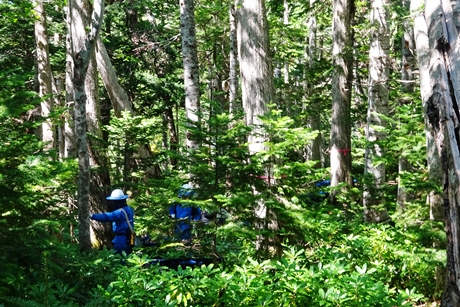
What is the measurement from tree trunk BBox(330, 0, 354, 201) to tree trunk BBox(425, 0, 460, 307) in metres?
7.15

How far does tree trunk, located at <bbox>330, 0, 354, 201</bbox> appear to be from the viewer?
10.6m

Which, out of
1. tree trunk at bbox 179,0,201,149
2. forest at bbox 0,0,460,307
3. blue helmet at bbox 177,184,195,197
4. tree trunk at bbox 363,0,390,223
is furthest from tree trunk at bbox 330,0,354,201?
blue helmet at bbox 177,184,195,197

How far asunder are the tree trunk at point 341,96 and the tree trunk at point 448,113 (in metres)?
7.15

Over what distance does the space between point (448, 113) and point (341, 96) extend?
757 centimetres

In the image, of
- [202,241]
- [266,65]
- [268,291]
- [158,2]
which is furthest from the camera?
[158,2]

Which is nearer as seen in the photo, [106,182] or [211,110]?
[211,110]

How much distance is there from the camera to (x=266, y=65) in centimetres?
691

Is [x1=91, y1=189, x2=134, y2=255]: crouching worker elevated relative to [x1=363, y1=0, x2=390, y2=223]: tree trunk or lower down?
lower down

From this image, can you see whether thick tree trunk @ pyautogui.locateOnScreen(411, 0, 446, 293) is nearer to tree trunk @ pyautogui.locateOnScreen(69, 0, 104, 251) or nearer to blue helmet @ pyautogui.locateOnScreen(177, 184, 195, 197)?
blue helmet @ pyautogui.locateOnScreen(177, 184, 195, 197)

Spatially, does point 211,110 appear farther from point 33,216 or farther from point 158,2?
point 158,2

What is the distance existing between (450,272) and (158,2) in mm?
16711

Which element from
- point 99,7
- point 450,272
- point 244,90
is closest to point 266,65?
point 244,90

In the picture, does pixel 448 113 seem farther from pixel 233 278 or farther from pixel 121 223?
pixel 121 223

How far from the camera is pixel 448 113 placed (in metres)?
3.32
